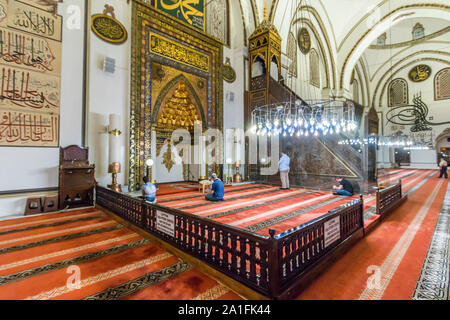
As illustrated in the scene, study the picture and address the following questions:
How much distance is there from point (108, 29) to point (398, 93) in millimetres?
18918

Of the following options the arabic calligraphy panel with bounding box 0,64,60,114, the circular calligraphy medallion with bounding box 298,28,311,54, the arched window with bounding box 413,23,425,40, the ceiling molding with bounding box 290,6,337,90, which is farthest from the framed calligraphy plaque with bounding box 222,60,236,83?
the arched window with bounding box 413,23,425,40

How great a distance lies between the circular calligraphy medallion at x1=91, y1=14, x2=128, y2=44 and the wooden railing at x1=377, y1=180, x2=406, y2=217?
20.5 feet

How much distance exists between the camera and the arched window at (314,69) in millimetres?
10504

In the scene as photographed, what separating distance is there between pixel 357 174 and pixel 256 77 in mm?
4566

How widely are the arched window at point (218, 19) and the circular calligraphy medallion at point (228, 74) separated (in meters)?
0.88

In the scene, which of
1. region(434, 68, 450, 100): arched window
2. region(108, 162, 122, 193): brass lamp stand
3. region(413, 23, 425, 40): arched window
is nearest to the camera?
region(108, 162, 122, 193): brass lamp stand

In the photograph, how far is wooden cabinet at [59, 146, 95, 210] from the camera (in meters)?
3.97

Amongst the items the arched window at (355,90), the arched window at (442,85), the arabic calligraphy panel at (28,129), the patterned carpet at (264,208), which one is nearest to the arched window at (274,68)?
the patterned carpet at (264,208)

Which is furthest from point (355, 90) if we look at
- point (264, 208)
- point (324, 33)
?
point (264, 208)

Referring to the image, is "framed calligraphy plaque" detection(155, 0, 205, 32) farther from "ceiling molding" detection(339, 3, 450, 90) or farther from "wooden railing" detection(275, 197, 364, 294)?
"ceiling molding" detection(339, 3, 450, 90)

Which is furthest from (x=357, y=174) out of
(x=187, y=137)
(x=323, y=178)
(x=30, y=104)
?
(x=30, y=104)
